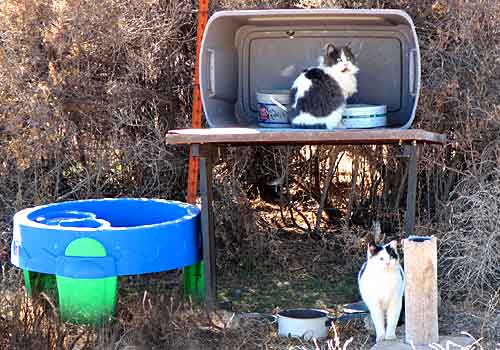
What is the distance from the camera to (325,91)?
494cm

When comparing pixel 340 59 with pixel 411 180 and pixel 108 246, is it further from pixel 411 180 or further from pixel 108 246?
pixel 108 246

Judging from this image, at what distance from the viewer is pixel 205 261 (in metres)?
4.64

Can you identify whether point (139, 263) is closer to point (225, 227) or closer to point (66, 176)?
point (225, 227)

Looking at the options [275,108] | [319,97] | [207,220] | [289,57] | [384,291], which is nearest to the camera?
[384,291]

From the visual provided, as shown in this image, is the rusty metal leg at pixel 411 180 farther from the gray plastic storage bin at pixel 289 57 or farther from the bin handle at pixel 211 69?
the bin handle at pixel 211 69

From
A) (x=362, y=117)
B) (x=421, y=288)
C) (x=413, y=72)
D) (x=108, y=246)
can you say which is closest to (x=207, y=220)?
(x=108, y=246)

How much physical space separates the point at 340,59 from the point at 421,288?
1598mm

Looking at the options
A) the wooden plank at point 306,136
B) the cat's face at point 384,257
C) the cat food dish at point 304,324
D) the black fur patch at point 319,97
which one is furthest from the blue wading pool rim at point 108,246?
the cat's face at point 384,257

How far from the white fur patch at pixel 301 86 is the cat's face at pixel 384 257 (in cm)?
110

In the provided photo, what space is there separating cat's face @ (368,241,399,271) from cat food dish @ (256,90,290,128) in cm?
115

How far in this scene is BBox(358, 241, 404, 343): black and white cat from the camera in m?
4.23

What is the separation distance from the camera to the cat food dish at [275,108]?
509cm

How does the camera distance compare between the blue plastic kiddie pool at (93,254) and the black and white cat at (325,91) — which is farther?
the black and white cat at (325,91)

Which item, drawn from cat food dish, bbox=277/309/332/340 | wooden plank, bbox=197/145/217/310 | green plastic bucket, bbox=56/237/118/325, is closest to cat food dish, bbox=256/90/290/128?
wooden plank, bbox=197/145/217/310
